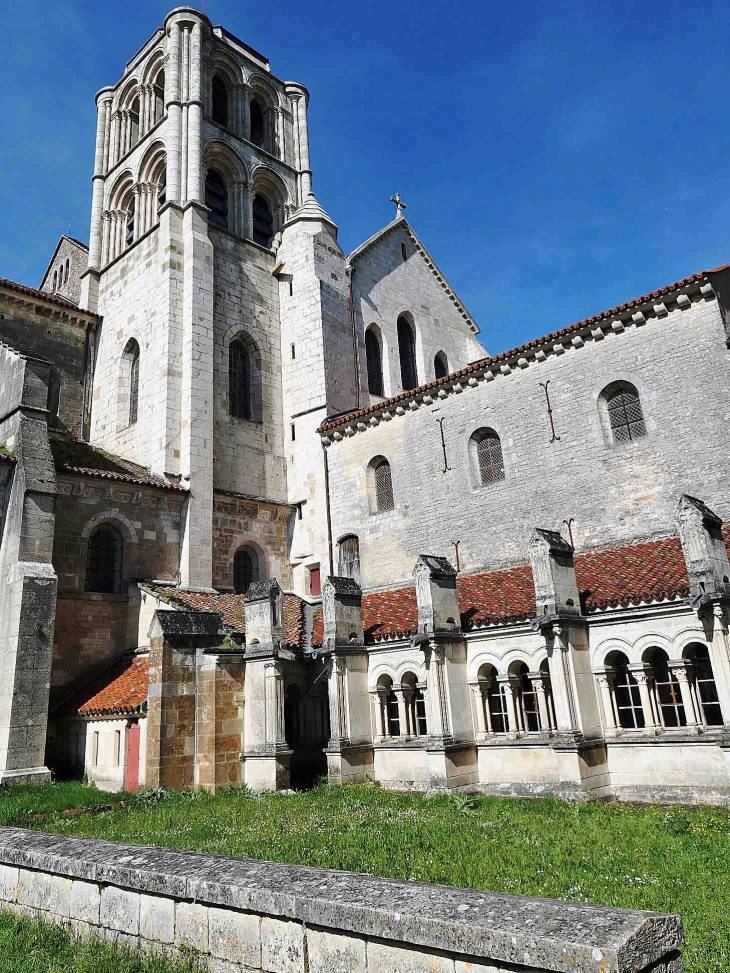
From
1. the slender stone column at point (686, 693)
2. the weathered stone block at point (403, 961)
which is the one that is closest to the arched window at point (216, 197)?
the slender stone column at point (686, 693)

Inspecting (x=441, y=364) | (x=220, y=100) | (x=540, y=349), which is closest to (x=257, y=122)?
(x=220, y=100)

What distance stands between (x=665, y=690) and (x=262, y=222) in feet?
82.7

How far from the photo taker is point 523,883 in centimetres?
720

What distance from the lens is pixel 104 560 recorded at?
2136 cm

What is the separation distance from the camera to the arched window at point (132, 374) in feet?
86.0

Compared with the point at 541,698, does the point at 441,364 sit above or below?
above

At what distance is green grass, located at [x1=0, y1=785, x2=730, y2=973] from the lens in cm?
694

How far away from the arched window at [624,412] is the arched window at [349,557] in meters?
8.97

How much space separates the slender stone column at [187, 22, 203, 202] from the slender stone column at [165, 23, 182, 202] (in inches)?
18.6

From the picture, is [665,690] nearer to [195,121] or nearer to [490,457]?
[490,457]

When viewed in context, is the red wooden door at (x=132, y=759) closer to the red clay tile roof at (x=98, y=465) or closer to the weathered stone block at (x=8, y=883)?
the red clay tile roof at (x=98, y=465)

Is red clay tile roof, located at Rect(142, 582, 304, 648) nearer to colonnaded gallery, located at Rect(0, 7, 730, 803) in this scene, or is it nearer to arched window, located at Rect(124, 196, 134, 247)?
colonnaded gallery, located at Rect(0, 7, 730, 803)

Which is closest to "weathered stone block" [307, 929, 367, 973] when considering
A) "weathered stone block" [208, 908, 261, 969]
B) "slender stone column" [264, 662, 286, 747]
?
"weathered stone block" [208, 908, 261, 969]

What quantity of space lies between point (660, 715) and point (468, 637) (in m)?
4.11
